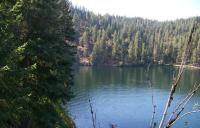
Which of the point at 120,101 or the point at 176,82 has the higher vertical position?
the point at 176,82

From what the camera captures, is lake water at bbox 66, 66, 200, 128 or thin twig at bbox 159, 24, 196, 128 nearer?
thin twig at bbox 159, 24, 196, 128

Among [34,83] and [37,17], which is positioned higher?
[37,17]

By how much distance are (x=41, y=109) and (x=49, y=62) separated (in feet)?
9.99

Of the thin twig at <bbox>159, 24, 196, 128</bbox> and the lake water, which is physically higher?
the thin twig at <bbox>159, 24, 196, 128</bbox>

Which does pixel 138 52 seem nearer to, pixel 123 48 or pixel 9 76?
pixel 123 48

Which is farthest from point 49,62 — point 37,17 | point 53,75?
point 37,17

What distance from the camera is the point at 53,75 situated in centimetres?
2305

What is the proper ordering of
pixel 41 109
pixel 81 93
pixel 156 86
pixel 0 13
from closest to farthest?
pixel 0 13 < pixel 41 109 < pixel 81 93 < pixel 156 86

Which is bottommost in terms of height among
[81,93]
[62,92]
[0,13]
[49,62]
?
[81,93]

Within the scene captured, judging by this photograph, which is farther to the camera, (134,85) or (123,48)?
(123,48)

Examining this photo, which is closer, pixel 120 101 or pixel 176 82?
Answer: pixel 176 82

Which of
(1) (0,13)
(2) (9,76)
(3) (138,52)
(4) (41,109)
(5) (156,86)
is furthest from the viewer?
(3) (138,52)

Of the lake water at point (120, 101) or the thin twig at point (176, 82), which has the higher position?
the thin twig at point (176, 82)

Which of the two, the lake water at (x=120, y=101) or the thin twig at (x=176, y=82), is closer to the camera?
the thin twig at (x=176, y=82)
